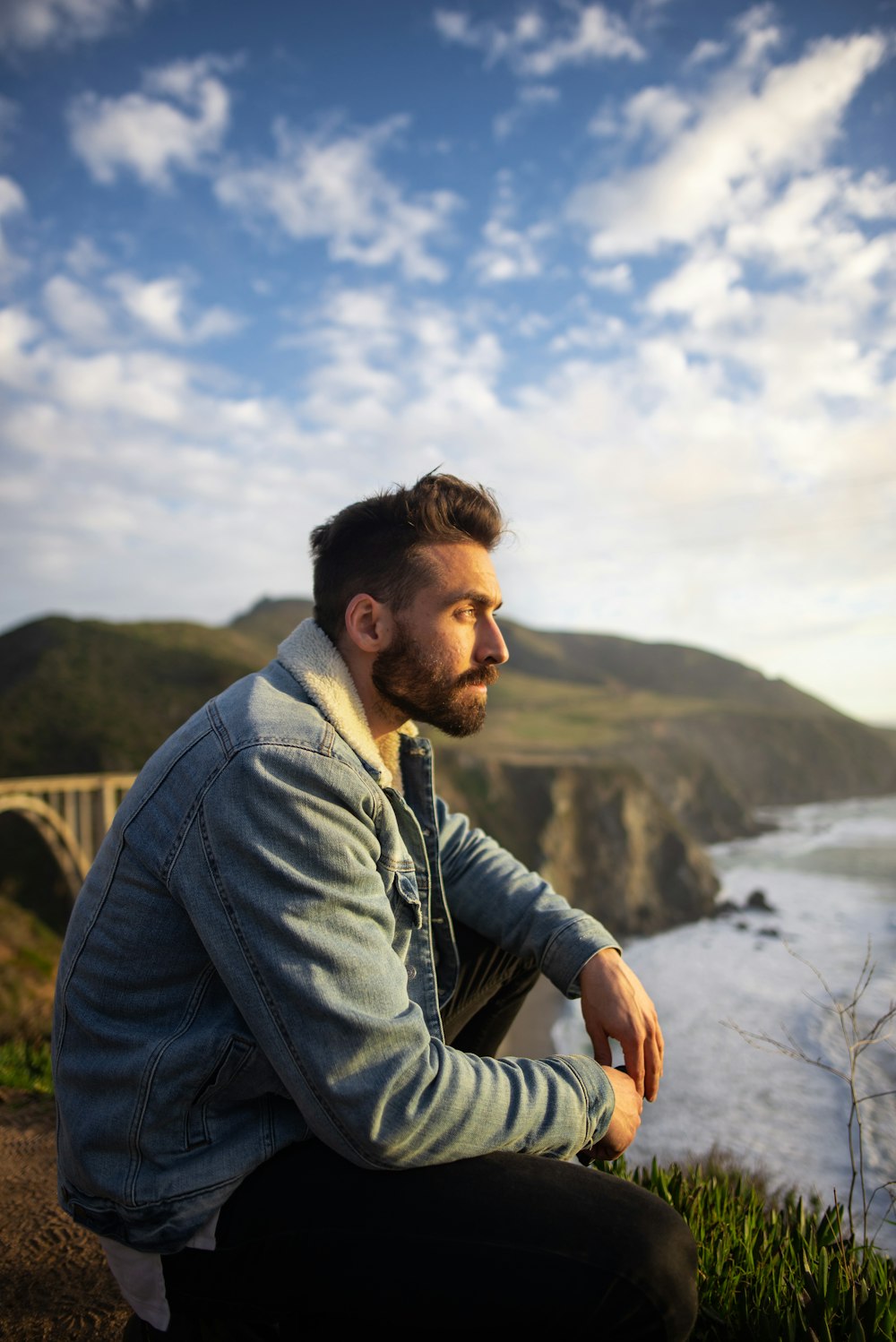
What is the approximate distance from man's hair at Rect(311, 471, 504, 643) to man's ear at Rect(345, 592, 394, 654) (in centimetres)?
4

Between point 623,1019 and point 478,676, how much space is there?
1.11 meters

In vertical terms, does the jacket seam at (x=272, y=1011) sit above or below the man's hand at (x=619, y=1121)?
above

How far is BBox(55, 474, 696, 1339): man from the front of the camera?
1613 mm

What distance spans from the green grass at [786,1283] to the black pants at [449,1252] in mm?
811

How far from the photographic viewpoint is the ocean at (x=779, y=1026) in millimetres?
9930

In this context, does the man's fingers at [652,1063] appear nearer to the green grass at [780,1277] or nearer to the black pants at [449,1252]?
the green grass at [780,1277]

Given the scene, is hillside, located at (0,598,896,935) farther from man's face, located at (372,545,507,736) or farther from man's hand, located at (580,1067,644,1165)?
man's hand, located at (580,1067,644,1165)

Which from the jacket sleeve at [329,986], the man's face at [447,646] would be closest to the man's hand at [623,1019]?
the jacket sleeve at [329,986]

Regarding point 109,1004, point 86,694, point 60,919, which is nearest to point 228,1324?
point 109,1004

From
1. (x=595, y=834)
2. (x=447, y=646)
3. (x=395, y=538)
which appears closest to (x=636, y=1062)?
(x=447, y=646)

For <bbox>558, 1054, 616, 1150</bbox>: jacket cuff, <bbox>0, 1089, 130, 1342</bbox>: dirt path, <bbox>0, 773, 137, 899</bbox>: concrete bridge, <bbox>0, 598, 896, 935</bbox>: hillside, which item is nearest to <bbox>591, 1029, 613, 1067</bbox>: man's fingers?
<bbox>558, 1054, 616, 1150</bbox>: jacket cuff

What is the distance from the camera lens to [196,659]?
35.6 metres

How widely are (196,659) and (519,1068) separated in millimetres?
35656

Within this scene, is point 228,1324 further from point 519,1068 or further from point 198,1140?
point 519,1068
